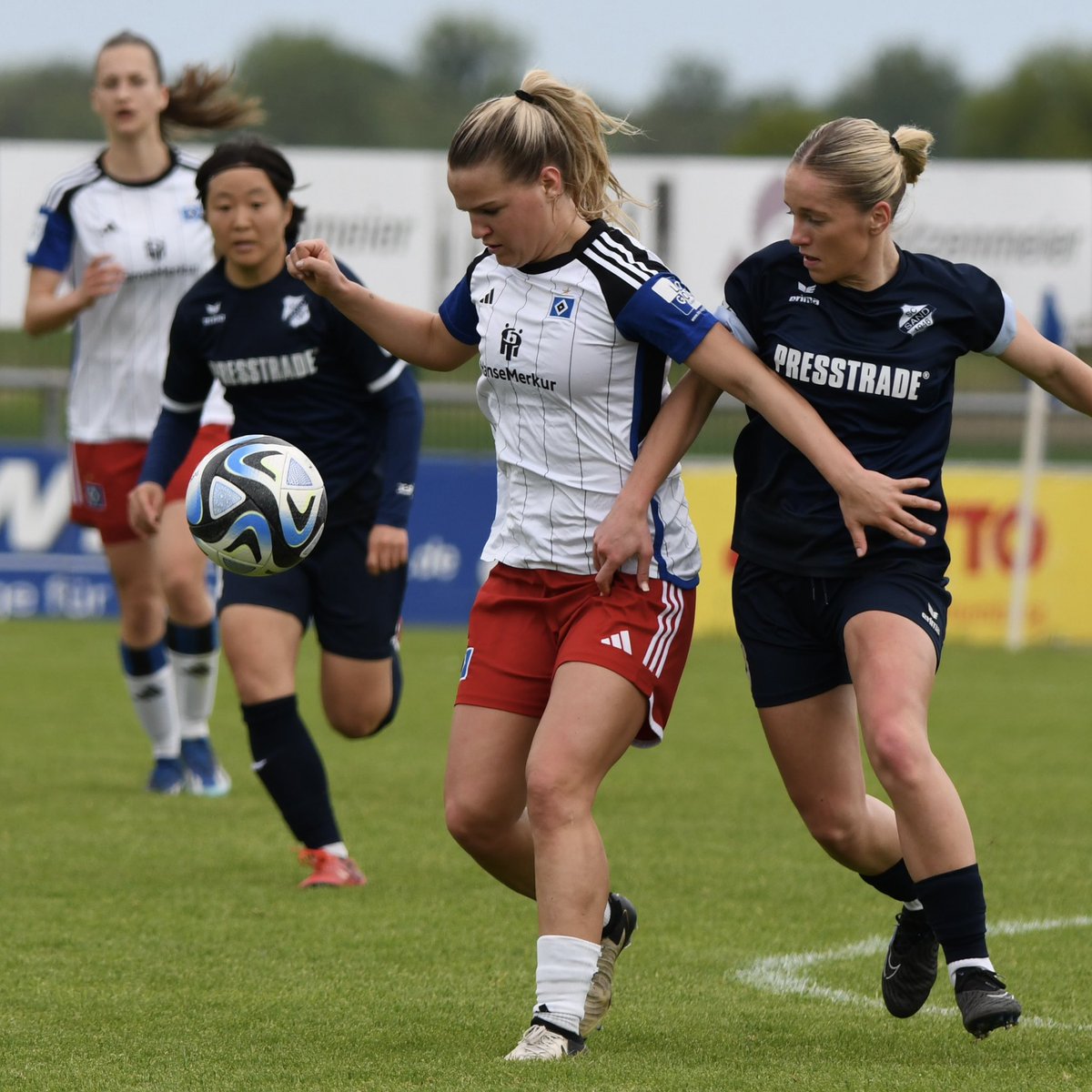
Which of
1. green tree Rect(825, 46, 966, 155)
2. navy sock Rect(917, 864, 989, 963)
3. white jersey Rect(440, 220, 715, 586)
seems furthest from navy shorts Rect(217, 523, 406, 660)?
green tree Rect(825, 46, 966, 155)

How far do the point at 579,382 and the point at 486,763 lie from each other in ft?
2.93

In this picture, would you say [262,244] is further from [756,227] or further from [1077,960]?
[756,227]

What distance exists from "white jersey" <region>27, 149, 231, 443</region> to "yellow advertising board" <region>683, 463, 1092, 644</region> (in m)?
6.80

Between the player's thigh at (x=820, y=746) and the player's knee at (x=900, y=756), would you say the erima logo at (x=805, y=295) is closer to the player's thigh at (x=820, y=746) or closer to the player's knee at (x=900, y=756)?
the player's thigh at (x=820, y=746)

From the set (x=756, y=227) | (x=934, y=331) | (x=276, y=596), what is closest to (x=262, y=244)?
(x=276, y=596)

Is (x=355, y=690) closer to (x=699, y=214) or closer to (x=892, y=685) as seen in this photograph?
(x=892, y=685)

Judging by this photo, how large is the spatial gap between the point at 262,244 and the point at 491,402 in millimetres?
1962

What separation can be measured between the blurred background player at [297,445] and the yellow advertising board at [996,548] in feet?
27.1

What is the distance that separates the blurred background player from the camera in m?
6.34

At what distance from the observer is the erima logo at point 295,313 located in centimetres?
641

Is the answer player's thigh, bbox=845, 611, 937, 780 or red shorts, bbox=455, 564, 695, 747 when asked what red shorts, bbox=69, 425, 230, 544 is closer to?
red shorts, bbox=455, 564, 695, 747

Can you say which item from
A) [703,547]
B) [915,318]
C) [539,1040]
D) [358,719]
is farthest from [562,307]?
[703,547]

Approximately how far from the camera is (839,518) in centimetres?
454

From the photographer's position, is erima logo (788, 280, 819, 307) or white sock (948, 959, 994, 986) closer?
white sock (948, 959, 994, 986)
